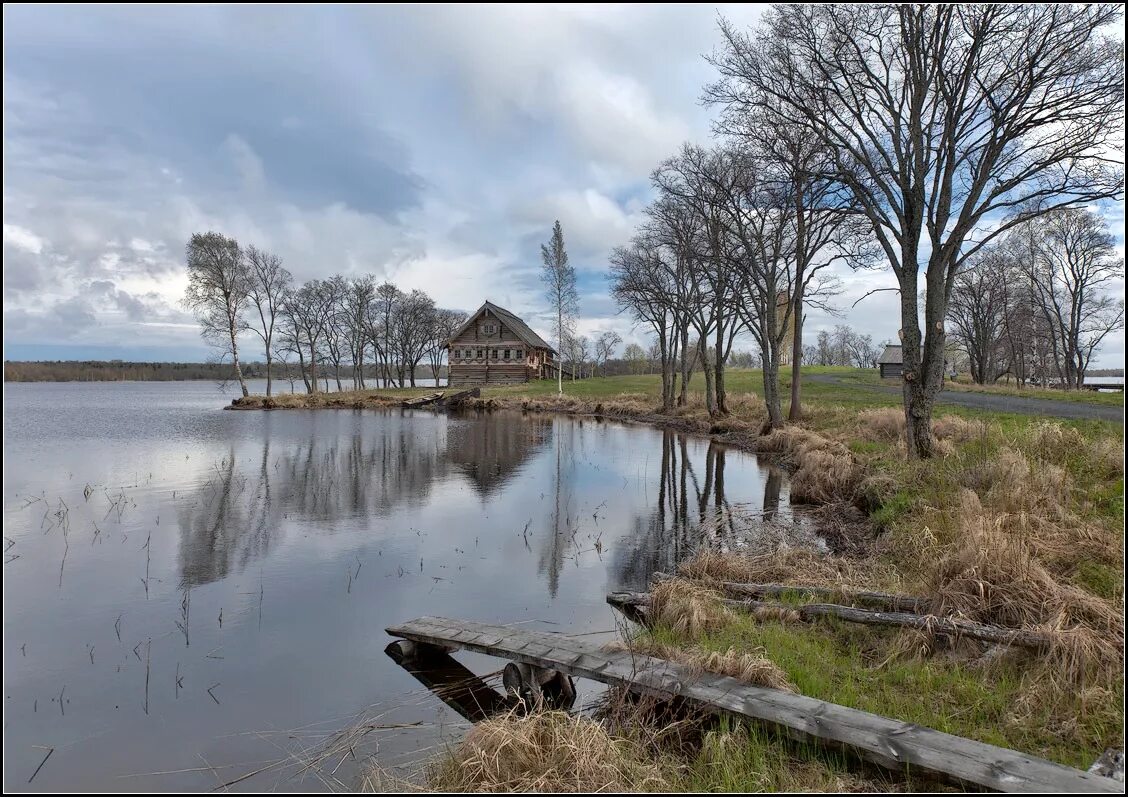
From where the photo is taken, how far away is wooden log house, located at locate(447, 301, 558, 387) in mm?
58781

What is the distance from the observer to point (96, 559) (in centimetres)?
938

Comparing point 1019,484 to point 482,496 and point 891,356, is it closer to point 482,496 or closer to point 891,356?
point 482,496

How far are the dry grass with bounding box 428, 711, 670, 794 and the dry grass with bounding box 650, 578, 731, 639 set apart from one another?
2046 millimetres

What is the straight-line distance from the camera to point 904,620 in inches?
217

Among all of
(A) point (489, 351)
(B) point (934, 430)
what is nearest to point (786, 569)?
(B) point (934, 430)

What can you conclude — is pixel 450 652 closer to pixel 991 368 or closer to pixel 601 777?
pixel 601 777

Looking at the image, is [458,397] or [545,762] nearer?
[545,762]

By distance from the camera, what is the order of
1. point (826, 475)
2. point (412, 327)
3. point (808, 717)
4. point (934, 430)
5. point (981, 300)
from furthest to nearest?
point (412, 327)
point (981, 300)
point (934, 430)
point (826, 475)
point (808, 717)

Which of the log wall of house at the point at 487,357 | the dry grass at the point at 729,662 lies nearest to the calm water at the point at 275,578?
the dry grass at the point at 729,662

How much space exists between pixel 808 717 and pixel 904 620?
229 centimetres

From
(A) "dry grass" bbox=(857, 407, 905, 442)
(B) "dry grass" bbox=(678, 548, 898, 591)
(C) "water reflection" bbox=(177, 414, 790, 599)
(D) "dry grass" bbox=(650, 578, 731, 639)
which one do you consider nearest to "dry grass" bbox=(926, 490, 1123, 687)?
(B) "dry grass" bbox=(678, 548, 898, 591)

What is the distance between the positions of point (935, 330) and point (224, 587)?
530 inches

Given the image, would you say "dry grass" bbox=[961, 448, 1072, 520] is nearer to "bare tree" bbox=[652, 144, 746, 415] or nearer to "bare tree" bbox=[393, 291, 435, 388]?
"bare tree" bbox=[652, 144, 746, 415]

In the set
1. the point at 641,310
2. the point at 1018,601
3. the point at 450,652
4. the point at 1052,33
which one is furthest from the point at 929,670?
the point at 641,310
